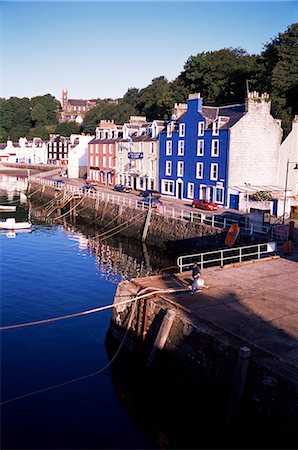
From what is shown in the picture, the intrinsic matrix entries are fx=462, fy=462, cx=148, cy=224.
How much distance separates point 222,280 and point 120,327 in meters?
4.70

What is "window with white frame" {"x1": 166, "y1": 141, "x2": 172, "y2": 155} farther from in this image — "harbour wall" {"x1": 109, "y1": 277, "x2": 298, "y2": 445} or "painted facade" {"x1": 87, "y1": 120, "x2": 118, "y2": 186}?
"harbour wall" {"x1": 109, "y1": 277, "x2": 298, "y2": 445}

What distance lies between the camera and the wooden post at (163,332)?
14.8 meters

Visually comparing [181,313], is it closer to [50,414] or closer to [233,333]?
[233,333]

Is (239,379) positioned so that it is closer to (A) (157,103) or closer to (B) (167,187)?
(B) (167,187)

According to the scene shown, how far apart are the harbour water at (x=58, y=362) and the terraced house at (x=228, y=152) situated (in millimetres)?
17633

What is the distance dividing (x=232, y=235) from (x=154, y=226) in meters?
10.8

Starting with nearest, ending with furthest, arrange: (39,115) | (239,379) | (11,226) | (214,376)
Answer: (239,379), (214,376), (11,226), (39,115)

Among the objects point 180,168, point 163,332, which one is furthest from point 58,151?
point 163,332

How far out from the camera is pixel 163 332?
48.9 ft

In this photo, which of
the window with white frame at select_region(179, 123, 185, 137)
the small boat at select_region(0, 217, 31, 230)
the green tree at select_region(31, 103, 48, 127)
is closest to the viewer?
the small boat at select_region(0, 217, 31, 230)

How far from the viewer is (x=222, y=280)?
63.2 feet

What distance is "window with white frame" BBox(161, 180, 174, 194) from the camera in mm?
51575

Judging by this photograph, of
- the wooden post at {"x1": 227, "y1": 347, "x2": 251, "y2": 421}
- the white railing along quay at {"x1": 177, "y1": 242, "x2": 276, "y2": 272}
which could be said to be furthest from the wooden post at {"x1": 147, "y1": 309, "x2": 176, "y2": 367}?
the white railing along quay at {"x1": 177, "y1": 242, "x2": 276, "y2": 272}

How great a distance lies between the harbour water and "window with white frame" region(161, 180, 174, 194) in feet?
72.3
